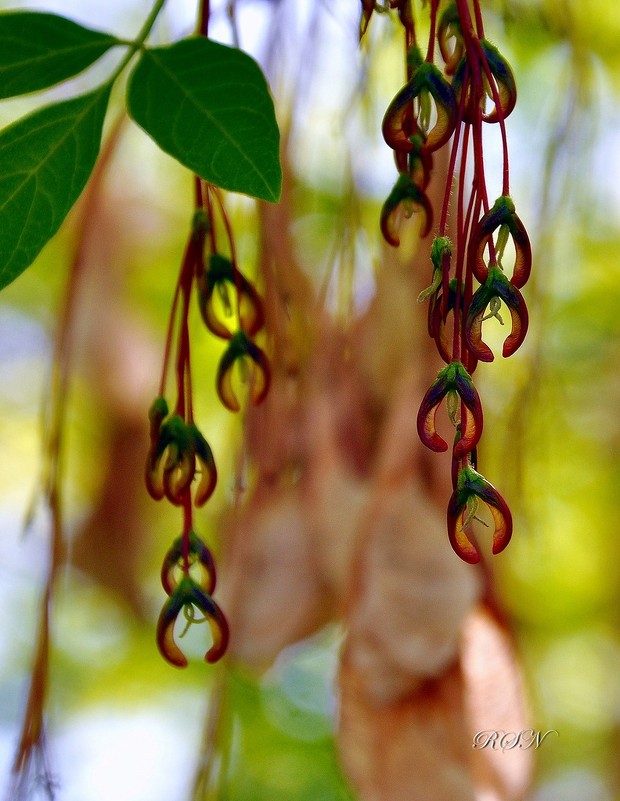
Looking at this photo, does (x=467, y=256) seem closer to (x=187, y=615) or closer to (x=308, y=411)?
(x=187, y=615)

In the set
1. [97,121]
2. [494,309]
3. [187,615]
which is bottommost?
[187,615]

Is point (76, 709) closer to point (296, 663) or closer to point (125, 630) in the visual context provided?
point (125, 630)

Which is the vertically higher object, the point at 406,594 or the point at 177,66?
the point at 177,66

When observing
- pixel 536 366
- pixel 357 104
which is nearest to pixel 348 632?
pixel 536 366

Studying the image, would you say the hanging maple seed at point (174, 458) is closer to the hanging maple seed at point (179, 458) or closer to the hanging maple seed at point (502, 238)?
the hanging maple seed at point (179, 458)

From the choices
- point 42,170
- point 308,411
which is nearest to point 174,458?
point 42,170

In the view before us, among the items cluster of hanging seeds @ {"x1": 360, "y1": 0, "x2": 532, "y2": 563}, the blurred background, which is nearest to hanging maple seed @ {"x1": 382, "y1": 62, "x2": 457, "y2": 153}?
cluster of hanging seeds @ {"x1": 360, "y1": 0, "x2": 532, "y2": 563}
